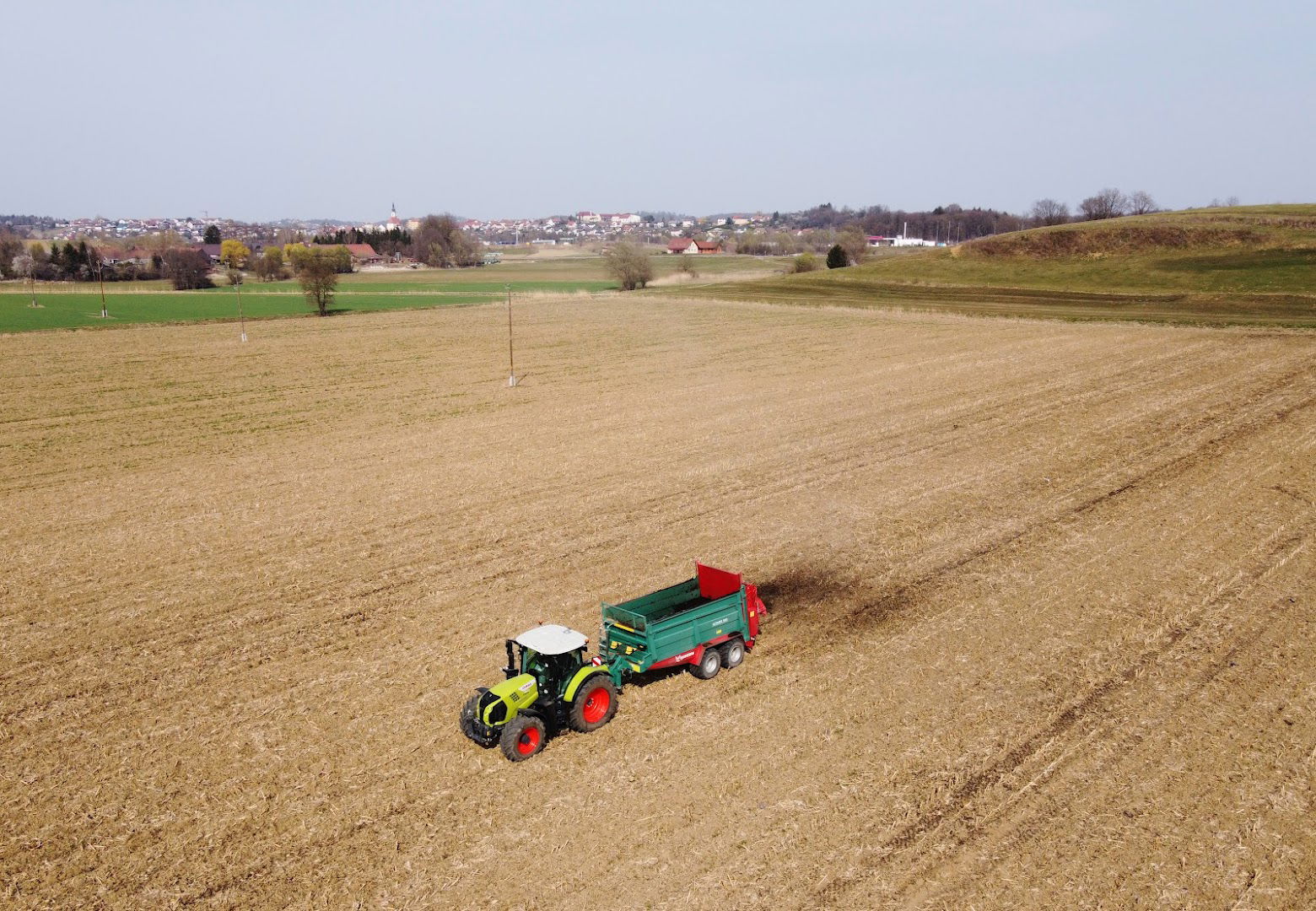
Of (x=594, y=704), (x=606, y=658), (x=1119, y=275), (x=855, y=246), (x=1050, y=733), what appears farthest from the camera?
(x=855, y=246)

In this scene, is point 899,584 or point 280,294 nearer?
point 899,584

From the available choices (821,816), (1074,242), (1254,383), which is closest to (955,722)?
(821,816)

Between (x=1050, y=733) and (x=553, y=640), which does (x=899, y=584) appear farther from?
(x=553, y=640)

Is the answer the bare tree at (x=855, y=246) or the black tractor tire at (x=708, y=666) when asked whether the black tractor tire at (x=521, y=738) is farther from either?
the bare tree at (x=855, y=246)

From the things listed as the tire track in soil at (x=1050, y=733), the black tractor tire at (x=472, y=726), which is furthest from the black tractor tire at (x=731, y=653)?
the tire track in soil at (x=1050, y=733)

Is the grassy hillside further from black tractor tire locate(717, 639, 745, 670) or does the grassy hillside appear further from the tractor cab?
the tractor cab

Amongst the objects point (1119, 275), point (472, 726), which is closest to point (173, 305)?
point (472, 726)

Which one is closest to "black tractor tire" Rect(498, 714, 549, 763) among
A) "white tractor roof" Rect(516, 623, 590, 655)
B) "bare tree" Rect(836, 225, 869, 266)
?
"white tractor roof" Rect(516, 623, 590, 655)
